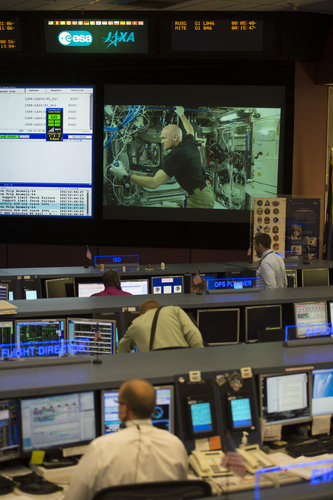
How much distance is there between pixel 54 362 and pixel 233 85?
25.3 ft

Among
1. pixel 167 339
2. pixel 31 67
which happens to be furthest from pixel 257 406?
pixel 31 67

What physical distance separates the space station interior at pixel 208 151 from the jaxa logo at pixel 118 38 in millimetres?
1854

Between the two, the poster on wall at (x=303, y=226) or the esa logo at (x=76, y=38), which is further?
the poster on wall at (x=303, y=226)

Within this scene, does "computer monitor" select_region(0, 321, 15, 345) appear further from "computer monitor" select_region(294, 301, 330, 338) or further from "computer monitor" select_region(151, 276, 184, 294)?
"computer monitor" select_region(151, 276, 184, 294)

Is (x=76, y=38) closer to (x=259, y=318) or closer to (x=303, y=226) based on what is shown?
(x=303, y=226)

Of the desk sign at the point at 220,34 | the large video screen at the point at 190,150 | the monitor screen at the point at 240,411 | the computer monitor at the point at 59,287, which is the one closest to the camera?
the monitor screen at the point at 240,411

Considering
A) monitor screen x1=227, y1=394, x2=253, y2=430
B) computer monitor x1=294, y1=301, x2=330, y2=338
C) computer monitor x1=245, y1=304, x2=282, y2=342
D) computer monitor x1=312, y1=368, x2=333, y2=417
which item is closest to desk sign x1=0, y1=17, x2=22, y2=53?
computer monitor x1=245, y1=304, x2=282, y2=342

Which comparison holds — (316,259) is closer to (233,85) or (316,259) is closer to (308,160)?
(308,160)

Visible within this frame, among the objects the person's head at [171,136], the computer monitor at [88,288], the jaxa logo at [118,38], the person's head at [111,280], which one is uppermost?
the jaxa logo at [118,38]

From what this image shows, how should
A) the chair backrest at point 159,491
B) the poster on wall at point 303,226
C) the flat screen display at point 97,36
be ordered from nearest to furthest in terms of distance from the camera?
the chair backrest at point 159,491 → the flat screen display at point 97,36 → the poster on wall at point 303,226

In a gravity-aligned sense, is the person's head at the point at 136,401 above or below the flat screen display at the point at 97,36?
below

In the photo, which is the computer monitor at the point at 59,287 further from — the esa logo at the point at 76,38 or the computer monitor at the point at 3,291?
the esa logo at the point at 76,38

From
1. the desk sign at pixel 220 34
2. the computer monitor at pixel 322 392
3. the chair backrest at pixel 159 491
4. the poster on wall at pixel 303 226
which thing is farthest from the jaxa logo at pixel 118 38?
the chair backrest at pixel 159 491

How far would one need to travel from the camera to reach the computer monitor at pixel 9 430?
142 inches
